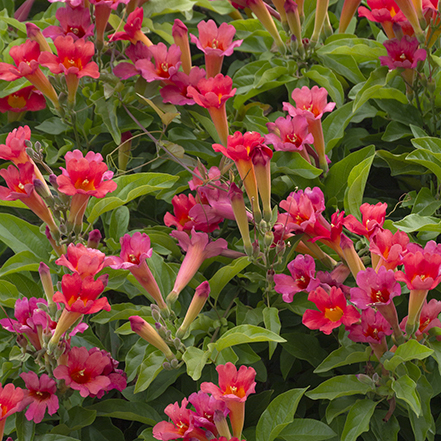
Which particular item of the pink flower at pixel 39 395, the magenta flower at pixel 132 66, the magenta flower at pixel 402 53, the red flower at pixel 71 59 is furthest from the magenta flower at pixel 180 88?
the pink flower at pixel 39 395

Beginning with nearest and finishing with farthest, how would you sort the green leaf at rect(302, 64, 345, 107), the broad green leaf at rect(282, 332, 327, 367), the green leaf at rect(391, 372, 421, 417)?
1. the green leaf at rect(391, 372, 421, 417)
2. the broad green leaf at rect(282, 332, 327, 367)
3. the green leaf at rect(302, 64, 345, 107)

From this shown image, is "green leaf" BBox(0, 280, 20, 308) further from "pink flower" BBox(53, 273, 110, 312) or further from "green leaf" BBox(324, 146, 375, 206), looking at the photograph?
"green leaf" BBox(324, 146, 375, 206)

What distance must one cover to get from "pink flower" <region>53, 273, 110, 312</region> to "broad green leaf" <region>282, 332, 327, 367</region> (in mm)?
569

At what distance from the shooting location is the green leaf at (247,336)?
1265mm

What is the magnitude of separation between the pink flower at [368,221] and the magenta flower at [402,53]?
537 millimetres

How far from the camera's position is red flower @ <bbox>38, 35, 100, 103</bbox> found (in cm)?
168

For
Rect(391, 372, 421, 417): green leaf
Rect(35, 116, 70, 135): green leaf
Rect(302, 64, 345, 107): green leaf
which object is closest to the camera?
Rect(391, 372, 421, 417): green leaf

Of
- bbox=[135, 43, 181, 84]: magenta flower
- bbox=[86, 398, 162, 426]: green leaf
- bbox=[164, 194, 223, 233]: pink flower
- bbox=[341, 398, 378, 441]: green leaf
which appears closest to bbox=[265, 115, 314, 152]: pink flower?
bbox=[164, 194, 223, 233]: pink flower

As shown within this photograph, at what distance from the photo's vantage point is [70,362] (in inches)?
57.3

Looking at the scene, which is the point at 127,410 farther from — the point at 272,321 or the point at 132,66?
the point at 132,66

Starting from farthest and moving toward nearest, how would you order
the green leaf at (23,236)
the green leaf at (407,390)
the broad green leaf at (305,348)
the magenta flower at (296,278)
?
the green leaf at (23,236), the broad green leaf at (305,348), the magenta flower at (296,278), the green leaf at (407,390)

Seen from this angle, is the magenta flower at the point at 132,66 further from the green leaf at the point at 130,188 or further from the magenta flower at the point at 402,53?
the magenta flower at the point at 402,53

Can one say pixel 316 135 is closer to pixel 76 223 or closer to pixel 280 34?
pixel 280 34

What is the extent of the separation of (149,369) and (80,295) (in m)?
0.28
